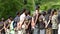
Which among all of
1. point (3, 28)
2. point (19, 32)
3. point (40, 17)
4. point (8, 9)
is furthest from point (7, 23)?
point (8, 9)

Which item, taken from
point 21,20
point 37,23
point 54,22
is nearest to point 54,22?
point 54,22

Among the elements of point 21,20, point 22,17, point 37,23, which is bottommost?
point 37,23

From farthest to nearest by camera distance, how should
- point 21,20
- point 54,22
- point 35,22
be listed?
1. point 21,20
2. point 35,22
3. point 54,22

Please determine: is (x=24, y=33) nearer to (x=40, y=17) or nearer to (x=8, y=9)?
(x=40, y=17)

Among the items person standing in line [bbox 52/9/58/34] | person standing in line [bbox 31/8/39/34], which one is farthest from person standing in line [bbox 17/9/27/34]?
person standing in line [bbox 52/9/58/34]

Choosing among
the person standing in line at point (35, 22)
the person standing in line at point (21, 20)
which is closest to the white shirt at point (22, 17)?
the person standing in line at point (21, 20)

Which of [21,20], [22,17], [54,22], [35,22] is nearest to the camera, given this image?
[54,22]

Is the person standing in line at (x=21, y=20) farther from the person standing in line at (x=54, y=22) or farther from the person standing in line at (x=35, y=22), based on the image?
the person standing in line at (x=54, y=22)

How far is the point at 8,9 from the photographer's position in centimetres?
3316

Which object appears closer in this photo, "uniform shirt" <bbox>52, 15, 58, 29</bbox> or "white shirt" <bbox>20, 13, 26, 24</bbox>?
"uniform shirt" <bbox>52, 15, 58, 29</bbox>

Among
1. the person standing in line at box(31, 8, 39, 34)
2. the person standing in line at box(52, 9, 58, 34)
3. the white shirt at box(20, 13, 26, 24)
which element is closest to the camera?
the person standing in line at box(52, 9, 58, 34)

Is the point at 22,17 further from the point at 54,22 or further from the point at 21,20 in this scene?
the point at 54,22

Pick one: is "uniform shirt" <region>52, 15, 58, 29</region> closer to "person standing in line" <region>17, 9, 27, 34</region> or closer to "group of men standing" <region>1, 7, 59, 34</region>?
"group of men standing" <region>1, 7, 59, 34</region>

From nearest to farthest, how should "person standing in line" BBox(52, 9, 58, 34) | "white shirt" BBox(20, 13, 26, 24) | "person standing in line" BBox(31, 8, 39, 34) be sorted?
"person standing in line" BBox(52, 9, 58, 34)
"person standing in line" BBox(31, 8, 39, 34)
"white shirt" BBox(20, 13, 26, 24)
